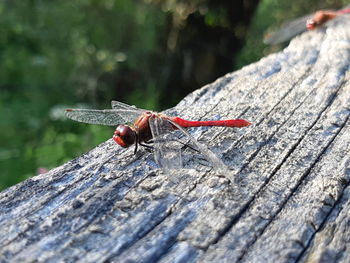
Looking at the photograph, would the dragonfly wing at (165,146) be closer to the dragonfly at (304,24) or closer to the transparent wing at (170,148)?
the transparent wing at (170,148)

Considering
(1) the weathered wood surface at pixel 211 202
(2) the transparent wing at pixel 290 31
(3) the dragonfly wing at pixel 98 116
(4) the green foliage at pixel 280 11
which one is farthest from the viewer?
(4) the green foliage at pixel 280 11

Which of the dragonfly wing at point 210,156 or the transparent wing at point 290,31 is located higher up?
the transparent wing at point 290,31

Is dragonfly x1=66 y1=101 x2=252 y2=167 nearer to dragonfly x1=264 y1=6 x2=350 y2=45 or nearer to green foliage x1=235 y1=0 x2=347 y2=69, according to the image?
dragonfly x1=264 y1=6 x2=350 y2=45

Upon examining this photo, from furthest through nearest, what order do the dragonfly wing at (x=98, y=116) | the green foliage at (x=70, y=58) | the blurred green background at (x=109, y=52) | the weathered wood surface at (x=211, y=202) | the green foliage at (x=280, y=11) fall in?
the green foliage at (x=280, y=11) → the green foliage at (x=70, y=58) → the blurred green background at (x=109, y=52) → the dragonfly wing at (x=98, y=116) → the weathered wood surface at (x=211, y=202)

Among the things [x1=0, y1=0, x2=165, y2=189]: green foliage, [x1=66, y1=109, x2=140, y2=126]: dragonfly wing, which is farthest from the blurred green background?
[x1=66, y1=109, x2=140, y2=126]: dragonfly wing

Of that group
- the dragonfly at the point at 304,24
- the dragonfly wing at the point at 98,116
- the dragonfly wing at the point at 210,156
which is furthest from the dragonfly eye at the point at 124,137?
the dragonfly at the point at 304,24

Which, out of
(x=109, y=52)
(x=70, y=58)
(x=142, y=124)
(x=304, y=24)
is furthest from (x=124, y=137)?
(x=70, y=58)

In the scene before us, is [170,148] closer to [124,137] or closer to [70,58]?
[124,137]

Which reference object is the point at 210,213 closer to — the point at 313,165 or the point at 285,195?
the point at 285,195
